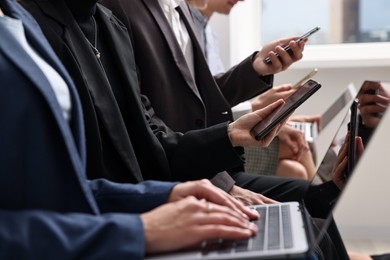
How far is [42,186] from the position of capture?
0.81m

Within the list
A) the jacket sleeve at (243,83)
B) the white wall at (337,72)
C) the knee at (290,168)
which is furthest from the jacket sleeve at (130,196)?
the white wall at (337,72)

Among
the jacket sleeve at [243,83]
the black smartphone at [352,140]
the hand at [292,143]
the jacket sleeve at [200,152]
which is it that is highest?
the black smartphone at [352,140]

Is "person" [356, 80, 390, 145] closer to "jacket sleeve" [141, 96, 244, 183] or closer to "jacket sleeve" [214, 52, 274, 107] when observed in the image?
"jacket sleeve" [141, 96, 244, 183]

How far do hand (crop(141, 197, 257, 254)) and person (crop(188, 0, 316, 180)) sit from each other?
114 centimetres

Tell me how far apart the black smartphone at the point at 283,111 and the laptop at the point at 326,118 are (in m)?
0.60

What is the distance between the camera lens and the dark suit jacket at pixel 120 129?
1.12 m

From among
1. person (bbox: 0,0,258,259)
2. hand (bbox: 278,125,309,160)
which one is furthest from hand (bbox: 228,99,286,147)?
hand (bbox: 278,125,309,160)

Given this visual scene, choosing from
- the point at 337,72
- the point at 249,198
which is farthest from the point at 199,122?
the point at 337,72

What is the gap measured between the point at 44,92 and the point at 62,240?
183mm

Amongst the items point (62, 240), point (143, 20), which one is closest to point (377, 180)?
point (143, 20)

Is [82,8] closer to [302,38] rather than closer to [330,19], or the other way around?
[302,38]

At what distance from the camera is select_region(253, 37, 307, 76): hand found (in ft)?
5.74

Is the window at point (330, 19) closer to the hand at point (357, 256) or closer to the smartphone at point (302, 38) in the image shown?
the smartphone at point (302, 38)

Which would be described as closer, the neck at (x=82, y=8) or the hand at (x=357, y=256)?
the neck at (x=82, y=8)
